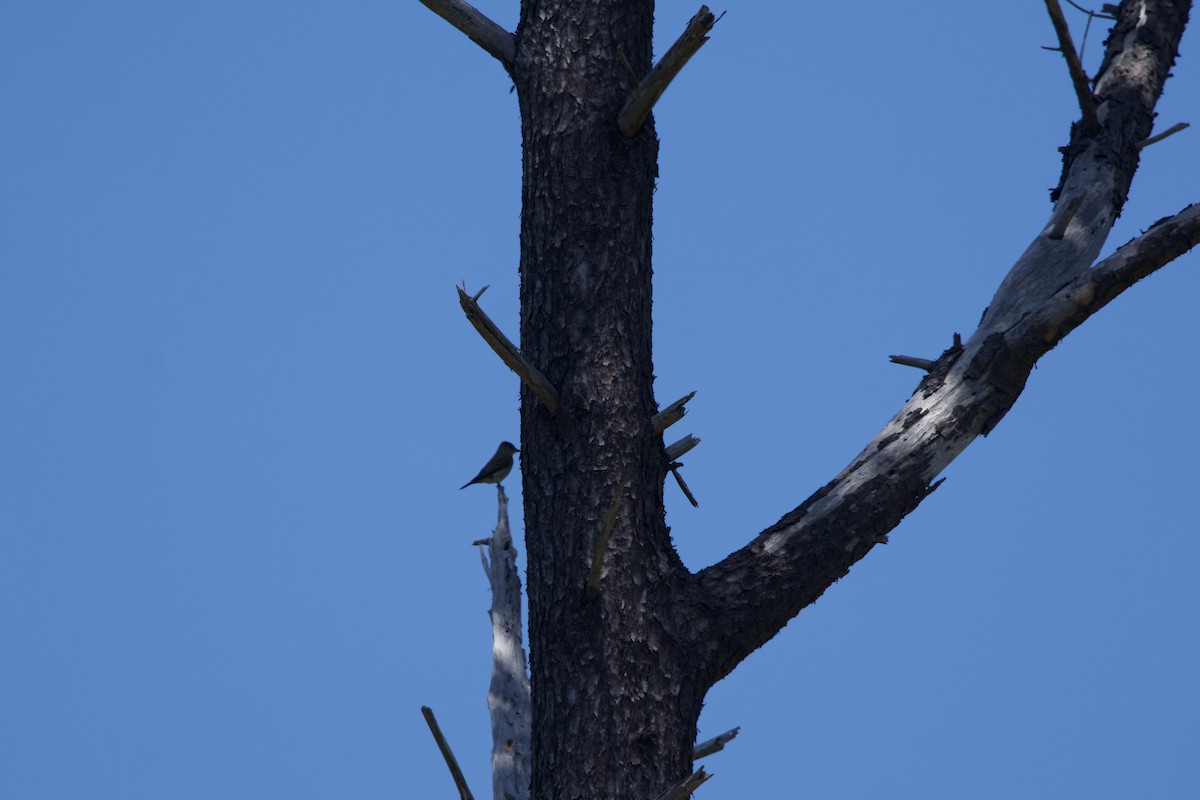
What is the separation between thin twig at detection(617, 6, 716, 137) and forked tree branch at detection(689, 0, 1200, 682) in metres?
1.17

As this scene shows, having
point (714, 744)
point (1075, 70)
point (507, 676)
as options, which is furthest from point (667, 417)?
point (507, 676)

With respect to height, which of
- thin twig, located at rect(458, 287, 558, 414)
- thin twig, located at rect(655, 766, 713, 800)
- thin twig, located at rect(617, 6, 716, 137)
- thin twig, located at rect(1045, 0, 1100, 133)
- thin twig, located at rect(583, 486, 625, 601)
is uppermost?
thin twig, located at rect(617, 6, 716, 137)

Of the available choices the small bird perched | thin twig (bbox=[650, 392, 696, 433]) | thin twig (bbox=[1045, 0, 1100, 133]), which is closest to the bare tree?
thin twig (bbox=[650, 392, 696, 433])

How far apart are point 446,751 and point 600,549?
0.76 meters

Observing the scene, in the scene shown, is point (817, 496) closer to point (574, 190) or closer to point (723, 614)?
point (723, 614)

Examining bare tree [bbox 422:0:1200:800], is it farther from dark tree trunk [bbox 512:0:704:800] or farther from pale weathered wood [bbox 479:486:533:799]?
pale weathered wood [bbox 479:486:533:799]

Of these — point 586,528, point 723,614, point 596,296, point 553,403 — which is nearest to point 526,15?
point 596,296

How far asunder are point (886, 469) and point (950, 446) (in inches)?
8.4

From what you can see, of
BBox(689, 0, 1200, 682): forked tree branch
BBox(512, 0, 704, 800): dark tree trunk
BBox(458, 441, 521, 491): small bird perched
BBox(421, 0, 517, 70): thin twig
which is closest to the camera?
BBox(512, 0, 704, 800): dark tree trunk

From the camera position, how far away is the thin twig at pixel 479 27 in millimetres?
3658

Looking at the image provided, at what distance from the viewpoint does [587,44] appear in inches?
138

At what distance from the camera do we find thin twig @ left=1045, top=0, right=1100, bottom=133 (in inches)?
148

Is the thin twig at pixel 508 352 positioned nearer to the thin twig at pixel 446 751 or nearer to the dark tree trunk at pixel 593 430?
the dark tree trunk at pixel 593 430

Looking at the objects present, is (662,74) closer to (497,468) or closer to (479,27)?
(479,27)
